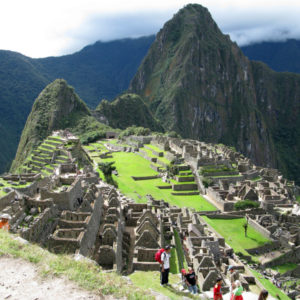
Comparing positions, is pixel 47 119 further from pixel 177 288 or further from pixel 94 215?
pixel 177 288

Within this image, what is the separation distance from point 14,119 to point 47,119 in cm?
4220

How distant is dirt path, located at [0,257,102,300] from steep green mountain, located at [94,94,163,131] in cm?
12894

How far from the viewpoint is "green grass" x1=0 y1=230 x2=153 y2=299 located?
9.56 m

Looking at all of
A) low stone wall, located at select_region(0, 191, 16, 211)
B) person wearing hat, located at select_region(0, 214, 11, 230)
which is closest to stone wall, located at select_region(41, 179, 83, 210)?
low stone wall, located at select_region(0, 191, 16, 211)

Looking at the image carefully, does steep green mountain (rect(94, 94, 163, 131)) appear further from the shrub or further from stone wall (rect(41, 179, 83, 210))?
stone wall (rect(41, 179, 83, 210))

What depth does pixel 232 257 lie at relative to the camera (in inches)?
1044

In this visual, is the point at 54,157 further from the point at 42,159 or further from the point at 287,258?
the point at 287,258

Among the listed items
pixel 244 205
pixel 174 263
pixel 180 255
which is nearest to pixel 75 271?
pixel 174 263

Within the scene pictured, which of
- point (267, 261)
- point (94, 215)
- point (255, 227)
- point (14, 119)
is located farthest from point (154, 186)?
point (14, 119)

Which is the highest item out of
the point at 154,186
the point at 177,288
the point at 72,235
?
the point at 72,235

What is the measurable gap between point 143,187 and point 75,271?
37.4 m

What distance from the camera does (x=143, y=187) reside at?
47500 mm

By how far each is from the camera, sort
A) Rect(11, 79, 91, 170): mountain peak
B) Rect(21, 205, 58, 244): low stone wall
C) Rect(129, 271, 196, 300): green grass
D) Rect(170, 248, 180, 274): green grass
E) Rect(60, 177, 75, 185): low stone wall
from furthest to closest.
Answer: Rect(11, 79, 91, 170): mountain peak → Rect(60, 177, 75, 185): low stone wall → Rect(170, 248, 180, 274): green grass → Rect(21, 205, 58, 244): low stone wall → Rect(129, 271, 196, 300): green grass

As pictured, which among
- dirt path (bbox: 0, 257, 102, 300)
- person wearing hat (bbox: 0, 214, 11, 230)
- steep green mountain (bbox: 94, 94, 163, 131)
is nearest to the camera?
dirt path (bbox: 0, 257, 102, 300)
